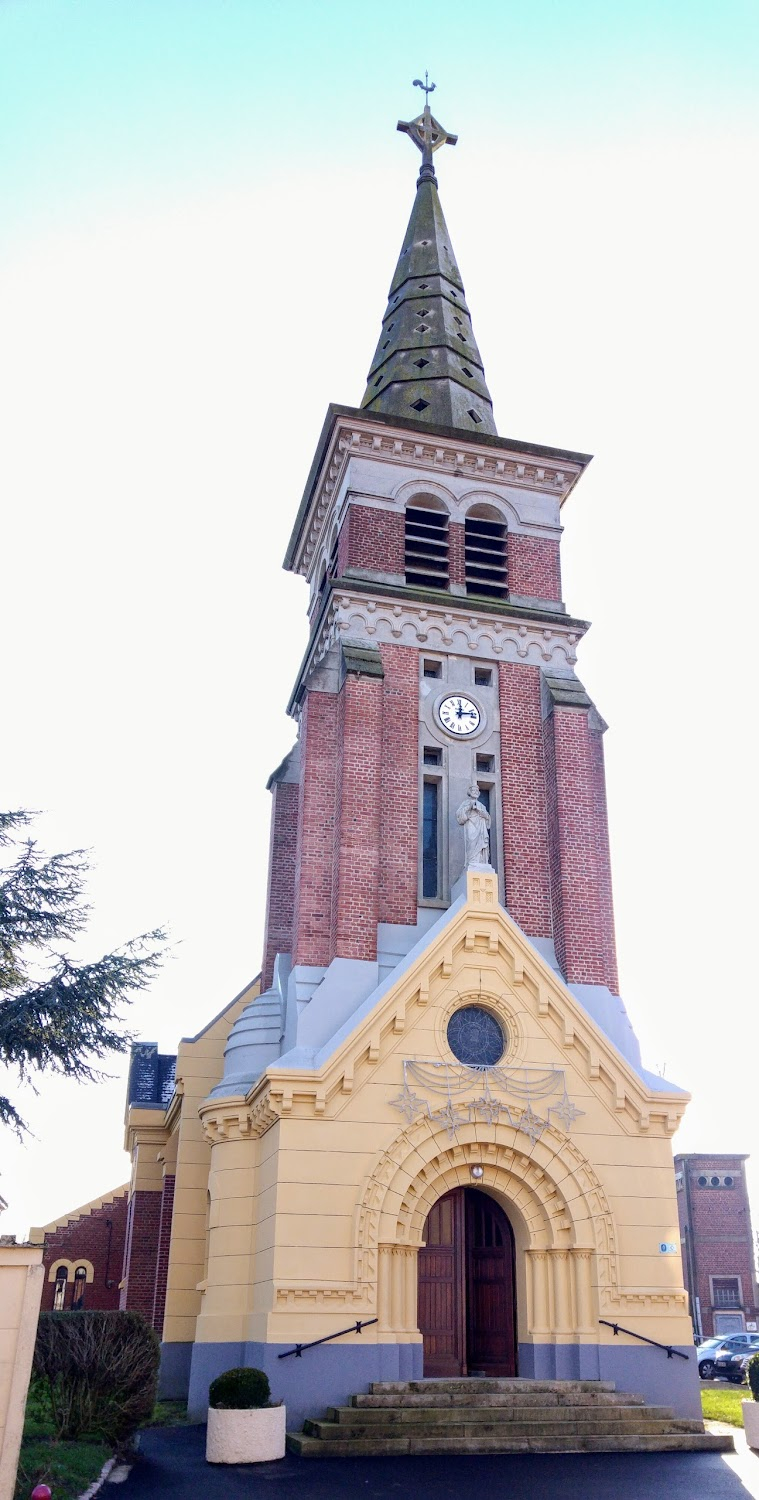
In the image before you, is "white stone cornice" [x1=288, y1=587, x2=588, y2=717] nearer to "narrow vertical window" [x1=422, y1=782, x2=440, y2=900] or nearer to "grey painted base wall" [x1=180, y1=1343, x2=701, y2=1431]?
"narrow vertical window" [x1=422, y1=782, x2=440, y2=900]

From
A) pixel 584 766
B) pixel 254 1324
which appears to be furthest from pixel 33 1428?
pixel 584 766

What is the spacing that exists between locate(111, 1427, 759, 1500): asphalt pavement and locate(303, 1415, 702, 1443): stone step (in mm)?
546

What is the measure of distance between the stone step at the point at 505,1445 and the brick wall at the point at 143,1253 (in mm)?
12983

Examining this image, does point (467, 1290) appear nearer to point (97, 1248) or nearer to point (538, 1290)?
point (538, 1290)

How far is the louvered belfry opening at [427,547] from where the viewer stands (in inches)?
1022

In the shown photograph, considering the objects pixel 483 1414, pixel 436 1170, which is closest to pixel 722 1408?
pixel 483 1414

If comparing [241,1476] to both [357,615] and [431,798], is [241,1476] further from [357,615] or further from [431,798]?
[357,615]

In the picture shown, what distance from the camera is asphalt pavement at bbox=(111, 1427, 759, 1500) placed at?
12688 millimetres

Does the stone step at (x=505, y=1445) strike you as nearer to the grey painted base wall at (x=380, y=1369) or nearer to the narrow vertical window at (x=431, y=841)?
the grey painted base wall at (x=380, y=1369)

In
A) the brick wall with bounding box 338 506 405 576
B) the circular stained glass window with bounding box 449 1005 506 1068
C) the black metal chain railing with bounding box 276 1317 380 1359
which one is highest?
the brick wall with bounding box 338 506 405 576

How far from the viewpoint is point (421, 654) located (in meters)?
24.9

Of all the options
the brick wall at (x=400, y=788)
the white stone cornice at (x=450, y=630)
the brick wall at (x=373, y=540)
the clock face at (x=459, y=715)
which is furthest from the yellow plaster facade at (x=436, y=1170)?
the brick wall at (x=373, y=540)

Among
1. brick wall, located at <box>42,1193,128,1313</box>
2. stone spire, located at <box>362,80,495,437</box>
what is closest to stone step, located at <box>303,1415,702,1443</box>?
stone spire, located at <box>362,80,495,437</box>

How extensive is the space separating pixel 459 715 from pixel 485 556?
4.45m
